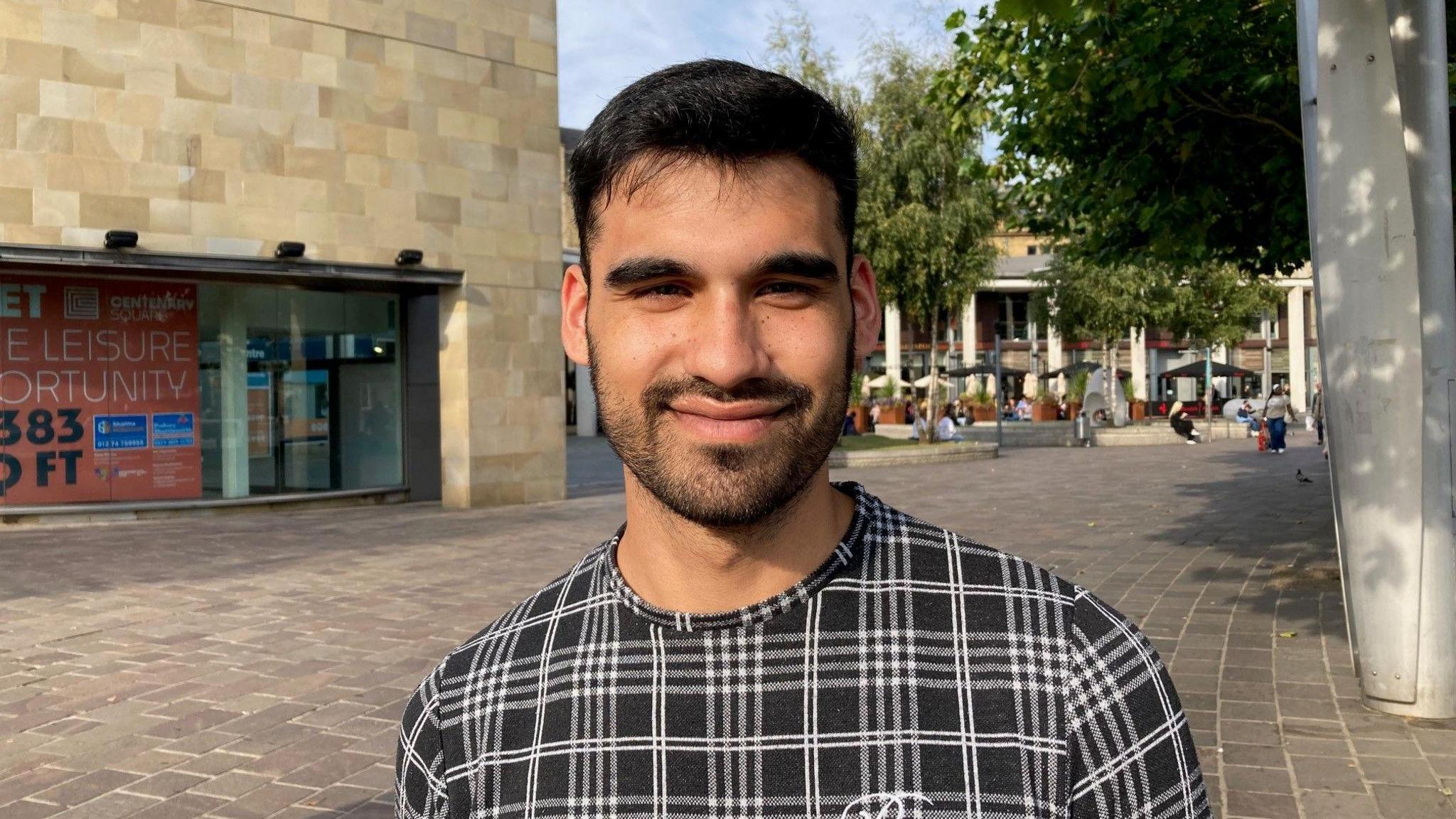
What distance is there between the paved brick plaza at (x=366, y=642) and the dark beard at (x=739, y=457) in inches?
145

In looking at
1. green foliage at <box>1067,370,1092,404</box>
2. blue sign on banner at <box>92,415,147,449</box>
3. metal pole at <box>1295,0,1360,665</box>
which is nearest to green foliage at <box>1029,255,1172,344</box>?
green foliage at <box>1067,370,1092,404</box>

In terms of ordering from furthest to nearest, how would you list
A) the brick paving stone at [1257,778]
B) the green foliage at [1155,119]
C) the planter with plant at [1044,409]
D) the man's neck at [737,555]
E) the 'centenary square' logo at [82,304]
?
the planter with plant at [1044,409] < the 'centenary square' logo at [82,304] < the green foliage at [1155,119] < the brick paving stone at [1257,778] < the man's neck at [737,555]

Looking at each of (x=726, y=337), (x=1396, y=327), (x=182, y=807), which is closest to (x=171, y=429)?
(x=182, y=807)

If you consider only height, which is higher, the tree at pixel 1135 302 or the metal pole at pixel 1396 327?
the tree at pixel 1135 302

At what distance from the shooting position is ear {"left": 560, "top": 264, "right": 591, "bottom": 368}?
5.40 feet

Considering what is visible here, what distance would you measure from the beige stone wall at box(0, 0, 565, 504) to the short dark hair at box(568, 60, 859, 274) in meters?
14.3

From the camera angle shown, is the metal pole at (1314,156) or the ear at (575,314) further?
the metal pole at (1314,156)

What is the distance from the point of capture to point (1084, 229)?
12445 millimetres

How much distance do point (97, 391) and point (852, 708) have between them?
53.7 ft

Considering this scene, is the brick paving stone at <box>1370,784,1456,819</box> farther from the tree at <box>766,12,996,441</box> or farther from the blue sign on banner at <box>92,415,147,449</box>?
the tree at <box>766,12,996,441</box>

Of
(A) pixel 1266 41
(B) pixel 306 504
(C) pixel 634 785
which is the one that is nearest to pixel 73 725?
(C) pixel 634 785

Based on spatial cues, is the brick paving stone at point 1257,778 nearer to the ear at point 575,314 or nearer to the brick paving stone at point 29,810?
the ear at point 575,314

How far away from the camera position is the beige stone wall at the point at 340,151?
13867 millimetres

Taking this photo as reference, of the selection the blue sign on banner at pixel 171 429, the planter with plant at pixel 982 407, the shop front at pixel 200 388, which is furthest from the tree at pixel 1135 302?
the blue sign on banner at pixel 171 429
